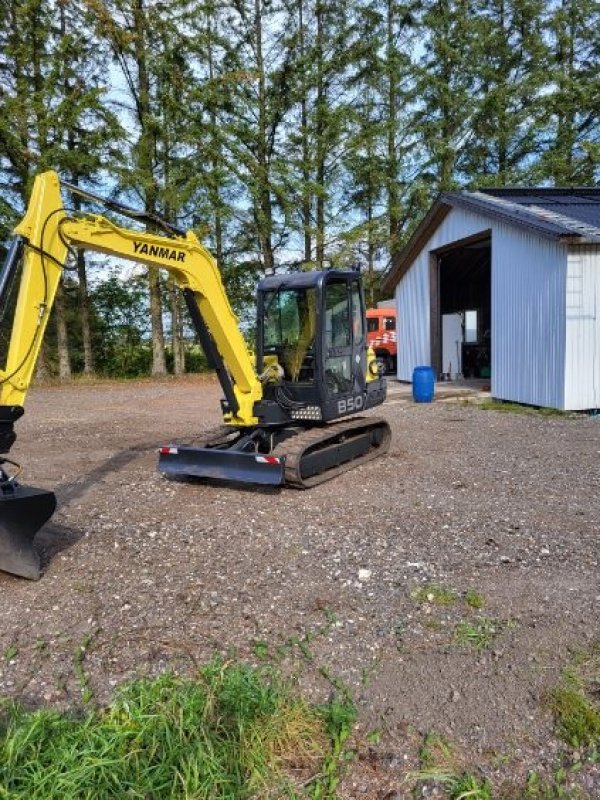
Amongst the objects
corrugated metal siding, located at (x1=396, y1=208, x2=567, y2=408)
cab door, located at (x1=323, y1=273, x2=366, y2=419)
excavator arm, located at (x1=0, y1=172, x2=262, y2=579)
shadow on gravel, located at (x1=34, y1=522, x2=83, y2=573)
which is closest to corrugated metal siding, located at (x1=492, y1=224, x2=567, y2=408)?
corrugated metal siding, located at (x1=396, y1=208, x2=567, y2=408)

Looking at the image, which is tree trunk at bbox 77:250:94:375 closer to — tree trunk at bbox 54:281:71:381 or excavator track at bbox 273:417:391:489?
tree trunk at bbox 54:281:71:381

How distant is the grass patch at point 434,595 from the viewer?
3.97 meters

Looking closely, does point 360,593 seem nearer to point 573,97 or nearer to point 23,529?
point 23,529

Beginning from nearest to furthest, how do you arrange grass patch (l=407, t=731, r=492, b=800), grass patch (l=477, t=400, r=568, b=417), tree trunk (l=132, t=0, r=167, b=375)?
grass patch (l=407, t=731, r=492, b=800) → grass patch (l=477, t=400, r=568, b=417) → tree trunk (l=132, t=0, r=167, b=375)

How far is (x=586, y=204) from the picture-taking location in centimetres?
1533

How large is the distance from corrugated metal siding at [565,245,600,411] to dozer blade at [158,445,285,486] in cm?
731

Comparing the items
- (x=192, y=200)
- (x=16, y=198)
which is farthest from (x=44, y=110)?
(x=192, y=200)

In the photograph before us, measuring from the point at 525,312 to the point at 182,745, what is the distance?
11.9 m

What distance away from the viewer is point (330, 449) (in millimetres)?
7352

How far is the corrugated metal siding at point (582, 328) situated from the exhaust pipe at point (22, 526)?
978cm

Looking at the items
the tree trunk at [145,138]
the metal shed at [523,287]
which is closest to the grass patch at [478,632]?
the metal shed at [523,287]

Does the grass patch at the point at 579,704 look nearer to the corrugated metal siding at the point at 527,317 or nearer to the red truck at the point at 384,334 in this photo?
the corrugated metal siding at the point at 527,317

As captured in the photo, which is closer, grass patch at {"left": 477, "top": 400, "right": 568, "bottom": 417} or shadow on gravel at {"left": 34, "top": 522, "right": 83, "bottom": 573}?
shadow on gravel at {"left": 34, "top": 522, "right": 83, "bottom": 573}

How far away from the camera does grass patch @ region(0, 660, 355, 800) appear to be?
7.04 ft
